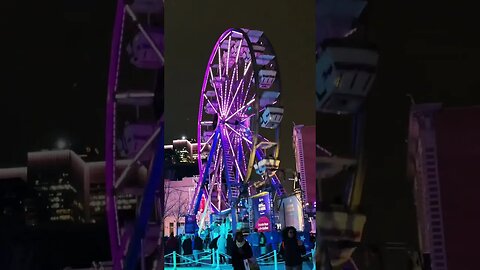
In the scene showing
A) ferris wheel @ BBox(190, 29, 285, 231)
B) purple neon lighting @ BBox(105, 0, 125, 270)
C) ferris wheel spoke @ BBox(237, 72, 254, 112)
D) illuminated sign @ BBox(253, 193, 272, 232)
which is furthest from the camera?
illuminated sign @ BBox(253, 193, 272, 232)

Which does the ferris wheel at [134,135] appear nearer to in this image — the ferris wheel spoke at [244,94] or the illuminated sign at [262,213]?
the ferris wheel spoke at [244,94]

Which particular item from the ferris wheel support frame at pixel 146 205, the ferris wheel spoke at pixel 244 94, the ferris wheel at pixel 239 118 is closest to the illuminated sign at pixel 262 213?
the ferris wheel at pixel 239 118

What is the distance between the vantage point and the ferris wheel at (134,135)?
2863 millimetres

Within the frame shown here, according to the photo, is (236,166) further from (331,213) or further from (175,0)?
(331,213)

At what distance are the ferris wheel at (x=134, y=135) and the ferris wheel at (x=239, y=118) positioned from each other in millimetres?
12537

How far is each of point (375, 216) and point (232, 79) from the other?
15224mm

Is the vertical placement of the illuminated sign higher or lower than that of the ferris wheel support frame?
lower

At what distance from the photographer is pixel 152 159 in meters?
2.92

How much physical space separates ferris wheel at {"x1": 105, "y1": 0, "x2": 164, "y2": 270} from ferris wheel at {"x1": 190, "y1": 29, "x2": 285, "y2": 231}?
12537mm

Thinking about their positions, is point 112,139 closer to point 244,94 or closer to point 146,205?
point 146,205

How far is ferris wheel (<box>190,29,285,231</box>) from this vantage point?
15820 millimetres

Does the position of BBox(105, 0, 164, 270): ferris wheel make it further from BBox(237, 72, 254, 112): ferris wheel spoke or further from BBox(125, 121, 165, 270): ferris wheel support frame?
BBox(237, 72, 254, 112): ferris wheel spoke

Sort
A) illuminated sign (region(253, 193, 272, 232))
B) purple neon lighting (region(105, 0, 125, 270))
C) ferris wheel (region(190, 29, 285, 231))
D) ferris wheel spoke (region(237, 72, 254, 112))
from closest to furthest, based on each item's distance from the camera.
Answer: purple neon lighting (region(105, 0, 125, 270)), ferris wheel (region(190, 29, 285, 231)), ferris wheel spoke (region(237, 72, 254, 112)), illuminated sign (region(253, 193, 272, 232))

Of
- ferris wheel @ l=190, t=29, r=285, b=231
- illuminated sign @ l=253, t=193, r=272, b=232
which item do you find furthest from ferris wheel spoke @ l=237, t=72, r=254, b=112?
illuminated sign @ l=253, t=193, r=272, b=232
